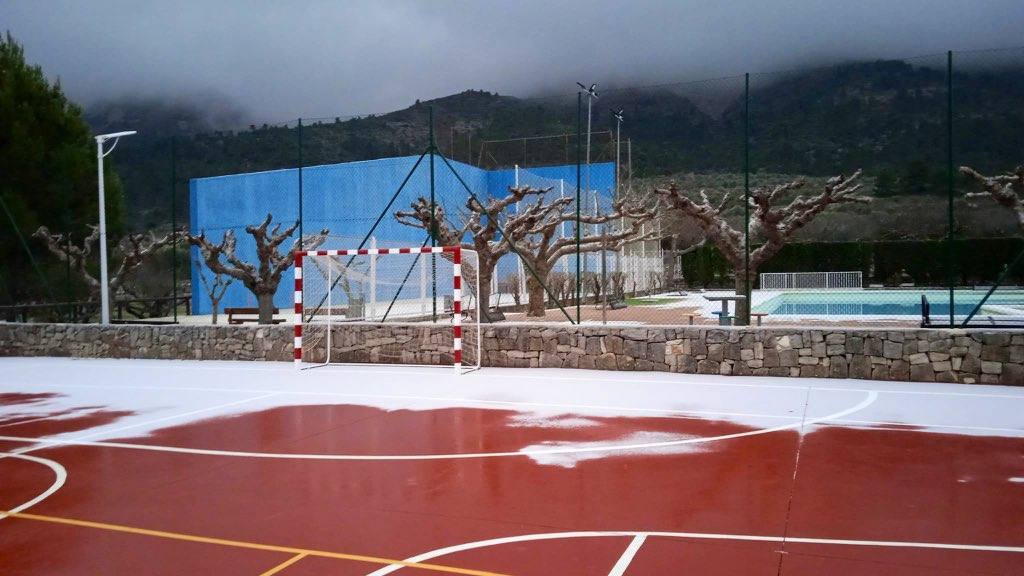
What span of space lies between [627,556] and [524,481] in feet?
5.19

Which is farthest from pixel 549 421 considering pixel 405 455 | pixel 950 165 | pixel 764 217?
pixel 764 217

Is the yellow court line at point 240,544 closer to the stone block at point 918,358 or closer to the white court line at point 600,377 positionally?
the white court line at point 600,377

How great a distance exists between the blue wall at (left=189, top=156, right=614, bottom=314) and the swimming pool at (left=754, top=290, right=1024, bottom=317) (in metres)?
6.97

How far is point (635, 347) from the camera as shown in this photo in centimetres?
1089

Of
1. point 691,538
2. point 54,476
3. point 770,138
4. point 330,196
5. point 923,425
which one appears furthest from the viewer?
point 330,196

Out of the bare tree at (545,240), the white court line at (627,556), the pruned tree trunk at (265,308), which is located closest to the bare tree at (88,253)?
the pruned tree trunk at (265,308)

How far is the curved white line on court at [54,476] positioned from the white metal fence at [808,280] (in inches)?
1121

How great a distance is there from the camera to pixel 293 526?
14.5ft

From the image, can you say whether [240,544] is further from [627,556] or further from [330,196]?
[330,196]

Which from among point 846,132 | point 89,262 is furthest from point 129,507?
point 846,132

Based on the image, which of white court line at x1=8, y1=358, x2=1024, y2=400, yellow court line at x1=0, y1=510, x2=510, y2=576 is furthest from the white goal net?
yellow court line at x1=0, y1=510, x2=510, y2=576

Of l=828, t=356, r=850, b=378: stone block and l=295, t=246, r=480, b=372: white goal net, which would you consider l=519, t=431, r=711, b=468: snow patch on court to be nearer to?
l=828, t=356, r=850, b=378: stone block

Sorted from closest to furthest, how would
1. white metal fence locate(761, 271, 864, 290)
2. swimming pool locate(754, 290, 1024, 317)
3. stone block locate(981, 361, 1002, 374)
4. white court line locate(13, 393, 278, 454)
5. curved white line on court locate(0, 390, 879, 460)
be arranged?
curved white line on court locate(0, 390, 879, 460) < white court line locate(13, 393, 278, 454) < stone block locate(981, 361, 1002, 374) < swimming pool locate(754, 290, 1024, 317) < white metal fence locate(761, 271, 864, 290)

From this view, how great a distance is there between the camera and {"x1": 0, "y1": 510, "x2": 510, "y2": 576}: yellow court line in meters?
3.72
